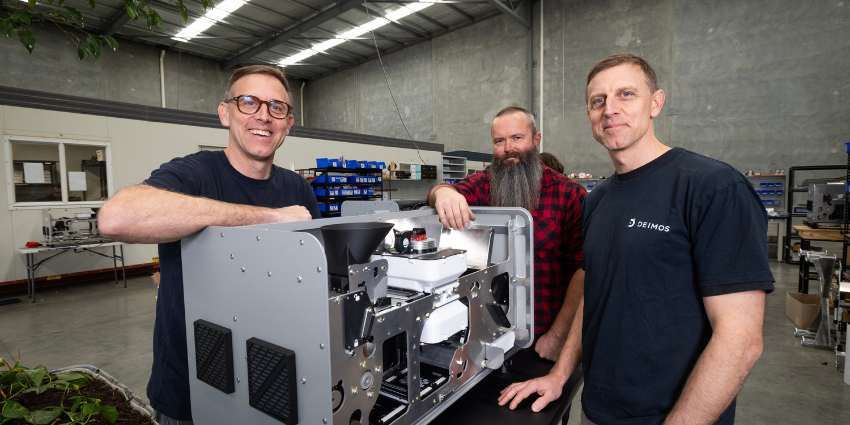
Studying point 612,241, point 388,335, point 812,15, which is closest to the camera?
point 388,335

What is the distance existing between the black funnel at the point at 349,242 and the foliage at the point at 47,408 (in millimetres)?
781

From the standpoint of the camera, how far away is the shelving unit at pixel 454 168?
923 centimetres

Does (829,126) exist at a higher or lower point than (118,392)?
higher

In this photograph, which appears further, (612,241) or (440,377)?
(612,241)

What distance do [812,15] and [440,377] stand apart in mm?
9747

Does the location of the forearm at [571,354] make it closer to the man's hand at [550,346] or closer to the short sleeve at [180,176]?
the man's hand at [550,346]

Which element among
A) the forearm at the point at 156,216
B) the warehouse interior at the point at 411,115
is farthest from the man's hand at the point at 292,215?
the warehouse interior at the point at 411,115

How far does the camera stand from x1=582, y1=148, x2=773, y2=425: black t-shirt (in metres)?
0.87

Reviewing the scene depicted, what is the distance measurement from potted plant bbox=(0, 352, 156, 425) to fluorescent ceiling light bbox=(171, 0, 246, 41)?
8.40 metres

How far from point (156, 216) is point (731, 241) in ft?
4.04

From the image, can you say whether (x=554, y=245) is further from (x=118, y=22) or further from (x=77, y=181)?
(x=118, y=22)

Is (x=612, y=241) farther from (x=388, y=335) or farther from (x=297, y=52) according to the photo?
(x=297, y=52)

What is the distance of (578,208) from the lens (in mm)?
1630

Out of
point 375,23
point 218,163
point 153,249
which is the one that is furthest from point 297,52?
point 218,163
